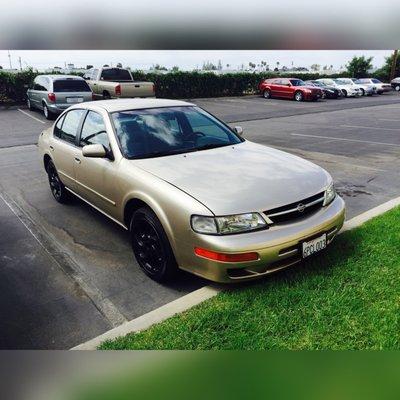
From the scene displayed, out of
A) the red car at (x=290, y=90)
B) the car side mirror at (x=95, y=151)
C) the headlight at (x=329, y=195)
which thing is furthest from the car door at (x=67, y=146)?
the red car at (x=290, y=90)

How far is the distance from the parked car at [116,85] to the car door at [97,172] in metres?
10.6

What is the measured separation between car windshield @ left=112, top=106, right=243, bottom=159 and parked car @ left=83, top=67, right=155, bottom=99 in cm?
1082

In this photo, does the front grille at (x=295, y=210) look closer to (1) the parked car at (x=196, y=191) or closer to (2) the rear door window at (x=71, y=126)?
(1) the parked car at (x=196, y=191)

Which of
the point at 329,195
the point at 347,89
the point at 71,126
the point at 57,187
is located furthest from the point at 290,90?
the point at 329,195

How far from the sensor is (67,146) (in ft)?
16.0

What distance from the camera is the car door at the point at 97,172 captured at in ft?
13.0

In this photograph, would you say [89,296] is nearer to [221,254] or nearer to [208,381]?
[221,254]

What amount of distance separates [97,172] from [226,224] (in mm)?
1834

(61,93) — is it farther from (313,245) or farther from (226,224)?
(313,245)

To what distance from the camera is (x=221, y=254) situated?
116 inches

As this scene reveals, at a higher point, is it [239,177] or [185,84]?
[185,84]

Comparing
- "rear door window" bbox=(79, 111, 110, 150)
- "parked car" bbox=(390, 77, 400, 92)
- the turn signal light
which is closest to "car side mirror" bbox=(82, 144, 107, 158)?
"rear door window" bbox=(79, 111, 110, 150)
